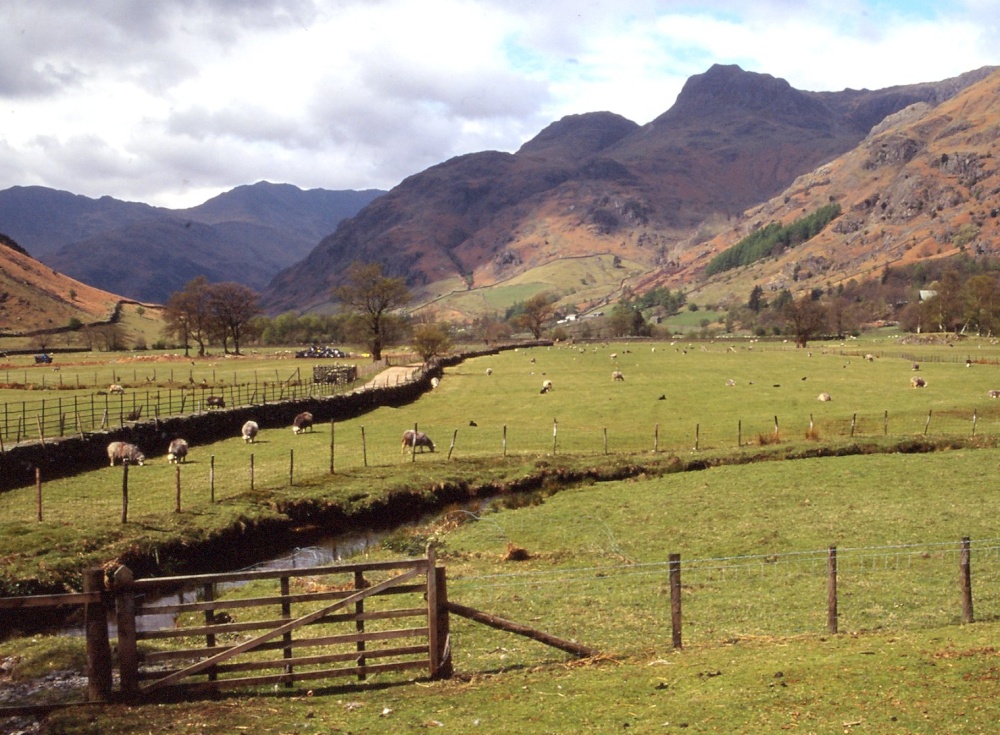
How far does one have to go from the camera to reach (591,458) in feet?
148

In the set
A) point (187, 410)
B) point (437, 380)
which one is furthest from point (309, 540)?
point (437, 380)

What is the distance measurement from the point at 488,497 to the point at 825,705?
29.4 meters

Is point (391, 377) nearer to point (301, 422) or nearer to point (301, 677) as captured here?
point (301, 422)

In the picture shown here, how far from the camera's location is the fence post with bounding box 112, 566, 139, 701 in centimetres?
1275

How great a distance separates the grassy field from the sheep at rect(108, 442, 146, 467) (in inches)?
72.7

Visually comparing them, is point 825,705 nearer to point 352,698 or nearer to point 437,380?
point 352,698

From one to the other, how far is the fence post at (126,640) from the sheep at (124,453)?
32.1 metres

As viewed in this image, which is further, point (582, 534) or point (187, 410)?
point (187, 410)

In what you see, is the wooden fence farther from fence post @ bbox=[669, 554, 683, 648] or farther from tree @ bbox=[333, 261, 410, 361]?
tree @ bbox=[333, 261, 410, 361]

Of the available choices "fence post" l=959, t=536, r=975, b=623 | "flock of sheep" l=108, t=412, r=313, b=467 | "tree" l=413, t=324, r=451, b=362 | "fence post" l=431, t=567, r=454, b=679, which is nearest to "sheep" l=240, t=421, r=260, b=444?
"flock of sheep" l=108, t=412, r=313, b=467

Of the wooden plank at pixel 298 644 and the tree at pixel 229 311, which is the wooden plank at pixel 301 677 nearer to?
the wooden plank at pixel 298 644

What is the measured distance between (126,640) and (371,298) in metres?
109

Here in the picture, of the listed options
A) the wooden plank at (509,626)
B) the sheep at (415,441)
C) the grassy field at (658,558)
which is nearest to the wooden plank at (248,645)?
the grassy field at (658,558)

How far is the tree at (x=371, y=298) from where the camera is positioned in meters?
119
